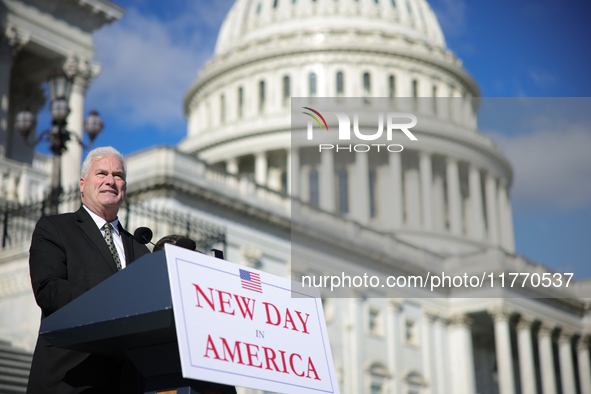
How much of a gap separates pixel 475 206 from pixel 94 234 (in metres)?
62.7

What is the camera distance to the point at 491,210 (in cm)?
6638

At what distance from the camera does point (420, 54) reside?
68.9 m

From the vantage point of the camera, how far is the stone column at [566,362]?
47763mm

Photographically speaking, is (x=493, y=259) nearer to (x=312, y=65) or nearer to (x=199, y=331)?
(x=312, y=65)

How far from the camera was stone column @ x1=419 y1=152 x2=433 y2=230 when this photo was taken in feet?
202

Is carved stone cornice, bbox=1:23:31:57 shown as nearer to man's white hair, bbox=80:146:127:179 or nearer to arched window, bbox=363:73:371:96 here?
man's white hair, bbox=80:146:127:179

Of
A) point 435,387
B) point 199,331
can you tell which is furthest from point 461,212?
point 199,331

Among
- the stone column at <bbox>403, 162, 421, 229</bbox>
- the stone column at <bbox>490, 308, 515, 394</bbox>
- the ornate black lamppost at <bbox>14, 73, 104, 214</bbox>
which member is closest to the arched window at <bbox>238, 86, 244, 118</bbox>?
the stone column at <bbox>403, 162, 421, 229</bbox>


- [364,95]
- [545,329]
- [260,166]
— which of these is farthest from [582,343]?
[364,95]

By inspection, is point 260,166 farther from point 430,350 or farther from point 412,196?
point 430,350

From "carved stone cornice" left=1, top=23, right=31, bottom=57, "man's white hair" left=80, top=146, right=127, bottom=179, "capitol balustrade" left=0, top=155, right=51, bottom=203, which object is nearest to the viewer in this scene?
"man's white hair" left=80, top=146, right=127, bottom=179

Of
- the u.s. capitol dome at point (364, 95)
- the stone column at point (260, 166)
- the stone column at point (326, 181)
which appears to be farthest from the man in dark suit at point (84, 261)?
the stone column at point (260, 166)

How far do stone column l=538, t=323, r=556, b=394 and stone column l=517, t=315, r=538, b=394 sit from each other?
1.04 metres

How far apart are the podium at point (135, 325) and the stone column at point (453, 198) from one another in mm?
59641
